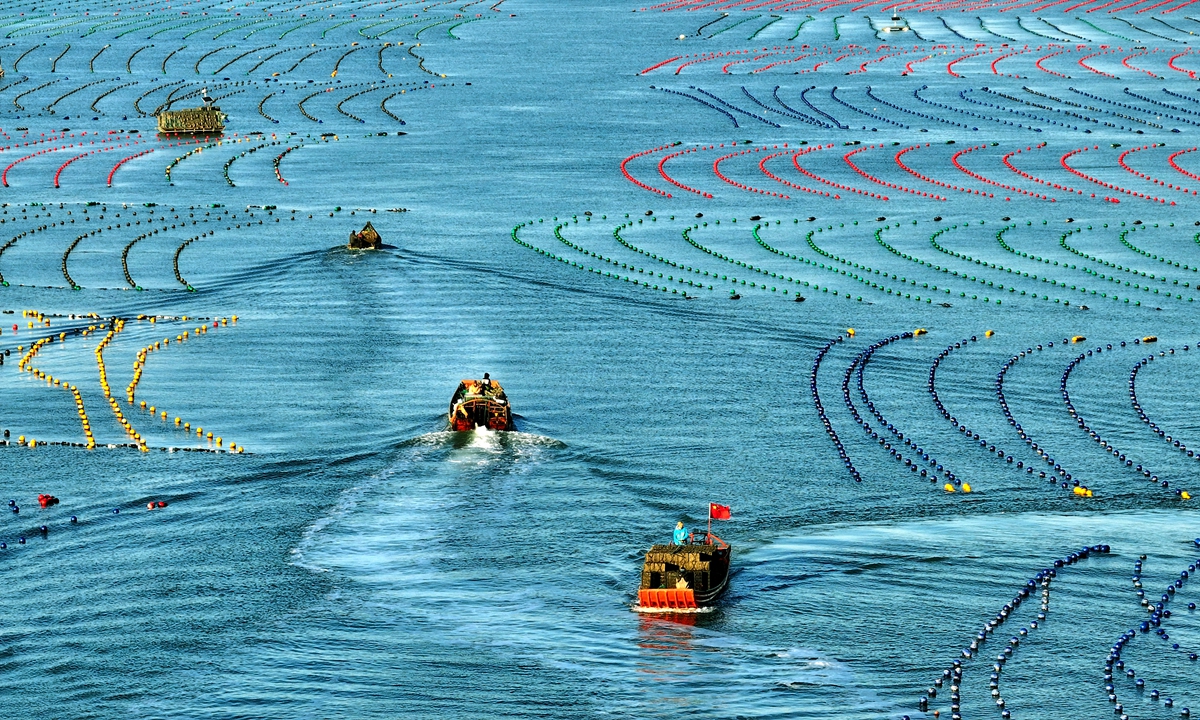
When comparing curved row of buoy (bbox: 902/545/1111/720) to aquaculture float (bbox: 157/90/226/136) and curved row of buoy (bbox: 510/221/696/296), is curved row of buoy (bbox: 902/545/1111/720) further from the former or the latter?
aquaculture float (bbox: 157/90/226/136)

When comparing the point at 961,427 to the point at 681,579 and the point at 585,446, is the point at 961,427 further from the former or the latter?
the point at 681,579

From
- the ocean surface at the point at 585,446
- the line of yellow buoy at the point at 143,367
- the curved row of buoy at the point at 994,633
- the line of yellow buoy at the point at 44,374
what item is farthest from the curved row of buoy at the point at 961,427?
the line of yellow buoy at the point at 44,374

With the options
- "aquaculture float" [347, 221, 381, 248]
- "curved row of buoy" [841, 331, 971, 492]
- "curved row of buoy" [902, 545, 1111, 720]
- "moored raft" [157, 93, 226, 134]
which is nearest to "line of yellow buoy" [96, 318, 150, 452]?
"aquaculture float" [347, 221, 381, 248]

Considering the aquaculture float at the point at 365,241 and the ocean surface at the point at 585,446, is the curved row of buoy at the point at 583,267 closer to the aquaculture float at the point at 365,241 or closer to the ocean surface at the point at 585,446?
the ocean surface at the point at 585,446

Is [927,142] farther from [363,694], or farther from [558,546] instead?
[363,694]

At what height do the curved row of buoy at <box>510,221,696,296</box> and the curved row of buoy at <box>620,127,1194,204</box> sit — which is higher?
the curved row of buoy at <box>510,221,696,296</box>

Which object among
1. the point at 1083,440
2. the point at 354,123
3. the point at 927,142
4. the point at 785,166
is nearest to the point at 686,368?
the point at 1083,440
